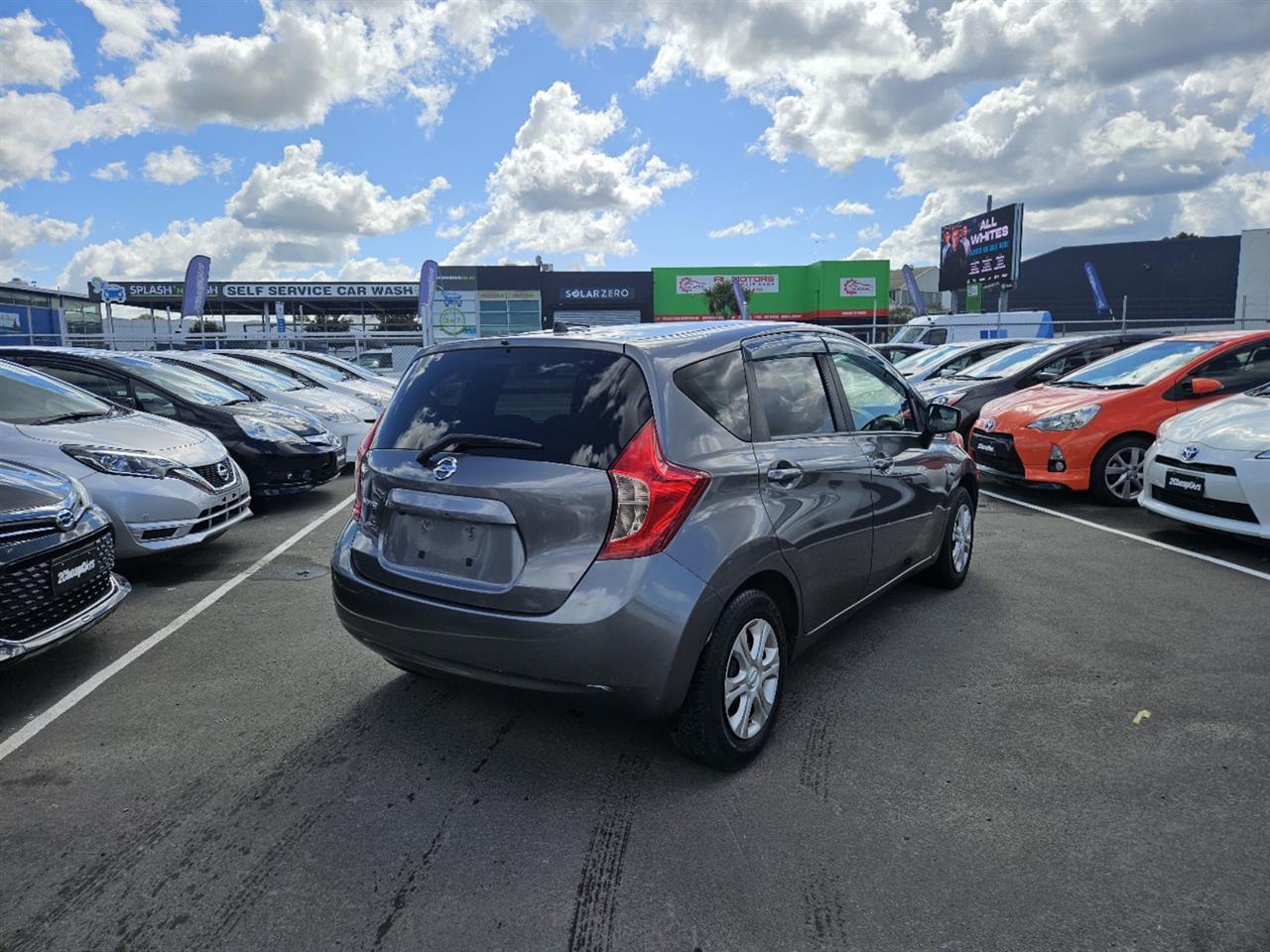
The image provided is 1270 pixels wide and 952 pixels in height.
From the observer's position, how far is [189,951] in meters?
2.18

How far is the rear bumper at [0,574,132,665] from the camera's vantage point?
3.41 meters

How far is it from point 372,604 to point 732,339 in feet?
5.89

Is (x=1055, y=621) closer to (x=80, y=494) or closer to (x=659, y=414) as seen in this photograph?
(x=659, y=414)

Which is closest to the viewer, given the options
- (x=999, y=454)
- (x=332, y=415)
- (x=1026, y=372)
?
(x=999, y=454)

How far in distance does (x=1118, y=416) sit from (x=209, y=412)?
27.9ft

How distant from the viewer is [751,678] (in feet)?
10.3

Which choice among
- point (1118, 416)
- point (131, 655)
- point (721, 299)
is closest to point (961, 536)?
point (1118, 416)

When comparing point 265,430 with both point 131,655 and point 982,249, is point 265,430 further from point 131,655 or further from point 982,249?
point 982,249

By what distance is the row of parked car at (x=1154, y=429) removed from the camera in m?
5.86

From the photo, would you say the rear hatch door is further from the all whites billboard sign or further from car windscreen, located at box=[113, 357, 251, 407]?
the all whites billboard sign

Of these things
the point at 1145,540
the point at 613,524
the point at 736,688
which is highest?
the point at 613,524

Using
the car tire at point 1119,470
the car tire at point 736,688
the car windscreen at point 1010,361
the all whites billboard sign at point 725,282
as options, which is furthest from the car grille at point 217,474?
the all whites billboard sign at point 725,282

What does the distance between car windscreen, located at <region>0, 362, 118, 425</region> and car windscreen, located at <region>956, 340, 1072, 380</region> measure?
32.4 ft

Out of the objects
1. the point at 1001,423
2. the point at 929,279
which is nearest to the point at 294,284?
the point at 1001,423
